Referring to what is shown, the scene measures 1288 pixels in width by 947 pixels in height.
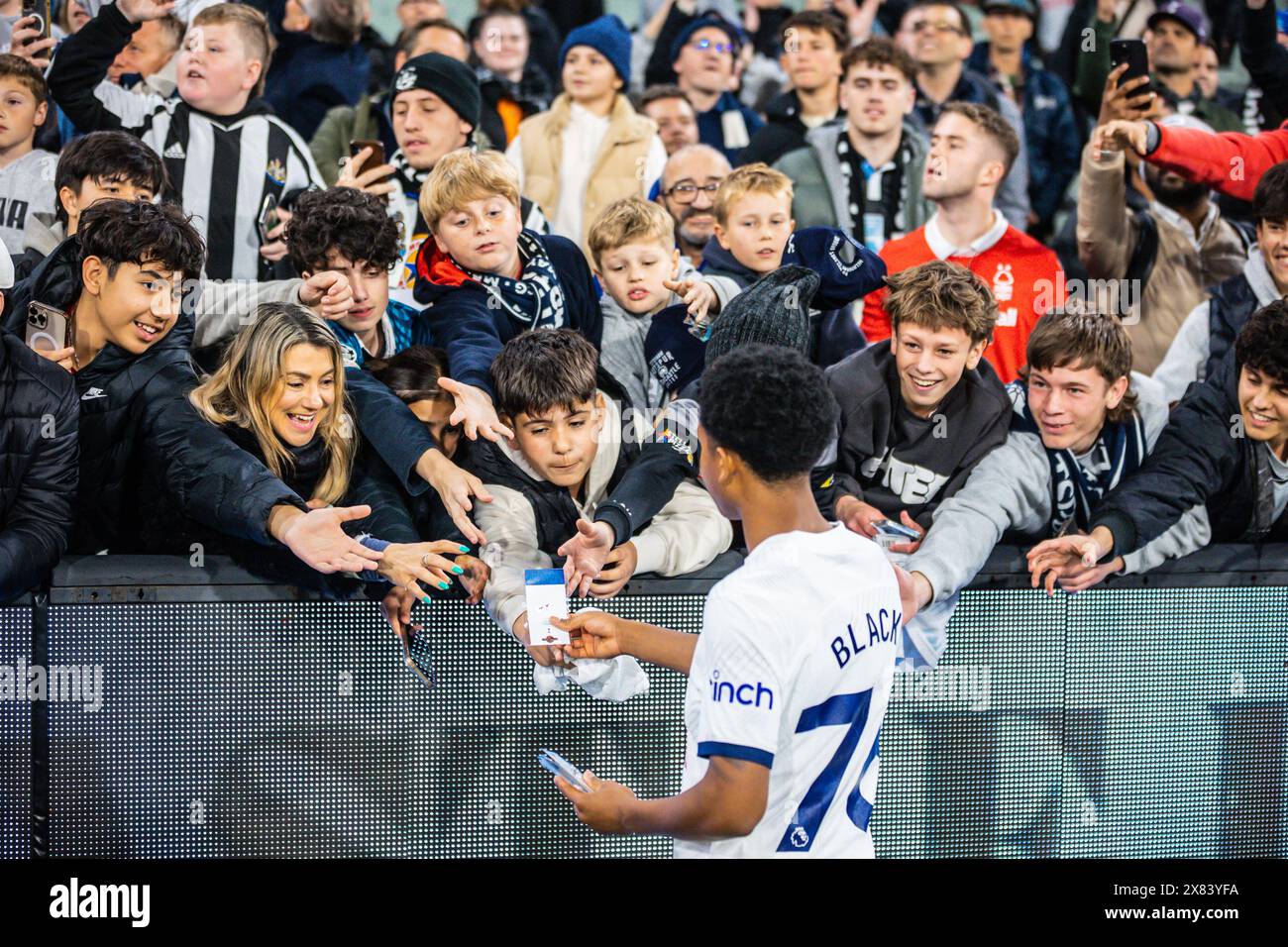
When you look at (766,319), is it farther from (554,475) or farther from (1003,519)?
(1003,519)

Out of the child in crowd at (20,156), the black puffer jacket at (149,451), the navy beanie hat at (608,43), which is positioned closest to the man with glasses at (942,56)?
the navy beanie hat at (608,43)

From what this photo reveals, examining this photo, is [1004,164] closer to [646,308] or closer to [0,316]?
[646,308]

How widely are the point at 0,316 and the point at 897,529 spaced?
2.85 meters

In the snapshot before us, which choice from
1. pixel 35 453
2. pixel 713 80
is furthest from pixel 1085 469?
pixel 713 80

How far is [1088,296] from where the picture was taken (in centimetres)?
635

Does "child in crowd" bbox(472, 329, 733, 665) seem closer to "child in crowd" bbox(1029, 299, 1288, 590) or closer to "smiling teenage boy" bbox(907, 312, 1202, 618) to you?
"smiling teenage boy" bbox(907, 312, 1202, 618)

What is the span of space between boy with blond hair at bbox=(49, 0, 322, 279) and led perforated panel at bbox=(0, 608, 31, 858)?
233cm

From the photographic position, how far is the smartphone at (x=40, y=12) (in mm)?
6016

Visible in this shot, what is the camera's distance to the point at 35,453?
414 cm

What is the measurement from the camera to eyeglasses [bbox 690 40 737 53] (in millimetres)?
8406

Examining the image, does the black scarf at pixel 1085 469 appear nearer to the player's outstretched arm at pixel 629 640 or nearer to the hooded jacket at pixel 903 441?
the hooded jacket at pixel 903 441

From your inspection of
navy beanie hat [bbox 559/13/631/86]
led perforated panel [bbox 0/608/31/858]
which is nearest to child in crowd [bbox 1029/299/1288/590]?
led perforated panel [bbox 0/608/31/858]

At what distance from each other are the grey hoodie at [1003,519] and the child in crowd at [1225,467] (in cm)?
2

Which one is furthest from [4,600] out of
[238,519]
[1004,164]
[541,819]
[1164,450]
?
[1004,164]
